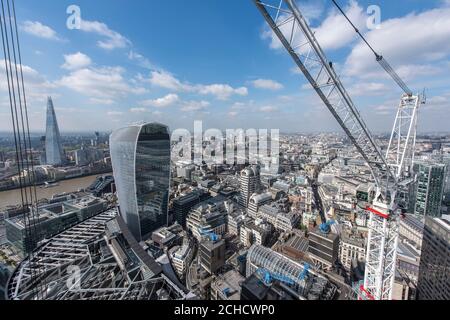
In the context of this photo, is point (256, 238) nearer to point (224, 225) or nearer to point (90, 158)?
point (224, 225)

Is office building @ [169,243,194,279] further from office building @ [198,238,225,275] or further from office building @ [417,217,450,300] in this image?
office building @ [417,217,450,300]

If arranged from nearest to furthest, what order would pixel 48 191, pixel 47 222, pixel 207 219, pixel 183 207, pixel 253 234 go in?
Answer: pixel 47 222
pixel 253 234
pixel 207 219
pixel 183 207
pixel 48 191

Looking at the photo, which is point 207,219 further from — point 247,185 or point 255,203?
point 247,185

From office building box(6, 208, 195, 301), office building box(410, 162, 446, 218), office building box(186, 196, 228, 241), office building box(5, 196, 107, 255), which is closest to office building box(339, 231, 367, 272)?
office building box(186, 196, 228, 241)

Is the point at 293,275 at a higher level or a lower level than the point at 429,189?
lower

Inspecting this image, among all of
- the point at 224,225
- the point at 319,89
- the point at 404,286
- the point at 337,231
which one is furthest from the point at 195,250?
the point at 319,89

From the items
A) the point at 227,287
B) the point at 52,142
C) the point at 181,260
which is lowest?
the point at 181,260

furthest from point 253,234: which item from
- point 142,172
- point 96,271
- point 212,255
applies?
point 96,271
